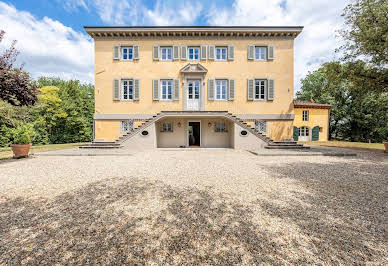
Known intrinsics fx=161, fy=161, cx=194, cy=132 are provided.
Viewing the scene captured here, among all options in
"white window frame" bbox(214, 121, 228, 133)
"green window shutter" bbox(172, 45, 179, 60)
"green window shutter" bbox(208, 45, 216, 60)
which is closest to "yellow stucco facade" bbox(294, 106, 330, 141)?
"white window frame" bbox(214, 121, 228, 133)

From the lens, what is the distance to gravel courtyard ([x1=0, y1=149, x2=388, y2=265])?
7.38 ft

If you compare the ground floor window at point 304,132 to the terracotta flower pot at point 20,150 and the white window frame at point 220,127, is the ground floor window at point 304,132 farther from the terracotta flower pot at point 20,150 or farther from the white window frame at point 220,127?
the terracotta flower pot at point 20,150

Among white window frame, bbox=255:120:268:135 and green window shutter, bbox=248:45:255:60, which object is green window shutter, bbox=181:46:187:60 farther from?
white window frame, bbox=255:120:268:135

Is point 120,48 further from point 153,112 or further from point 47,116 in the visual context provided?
point 47,116

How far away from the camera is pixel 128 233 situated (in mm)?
2717

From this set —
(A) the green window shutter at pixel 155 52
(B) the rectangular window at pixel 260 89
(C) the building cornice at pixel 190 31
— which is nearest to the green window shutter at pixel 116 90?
(A) the green window shutter at pixel 155 52

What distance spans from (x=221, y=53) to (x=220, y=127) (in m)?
6.78

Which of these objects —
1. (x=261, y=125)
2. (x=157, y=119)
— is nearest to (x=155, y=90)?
(x=157, y=119)

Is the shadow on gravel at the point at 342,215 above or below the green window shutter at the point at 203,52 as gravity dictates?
below

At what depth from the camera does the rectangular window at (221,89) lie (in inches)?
580

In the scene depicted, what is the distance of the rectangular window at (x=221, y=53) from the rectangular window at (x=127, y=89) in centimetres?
828

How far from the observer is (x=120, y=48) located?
14570 mm

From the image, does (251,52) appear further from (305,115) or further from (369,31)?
(305,115)

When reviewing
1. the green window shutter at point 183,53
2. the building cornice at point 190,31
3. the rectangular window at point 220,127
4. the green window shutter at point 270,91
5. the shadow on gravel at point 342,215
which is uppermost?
the building cornice at point 190,31
